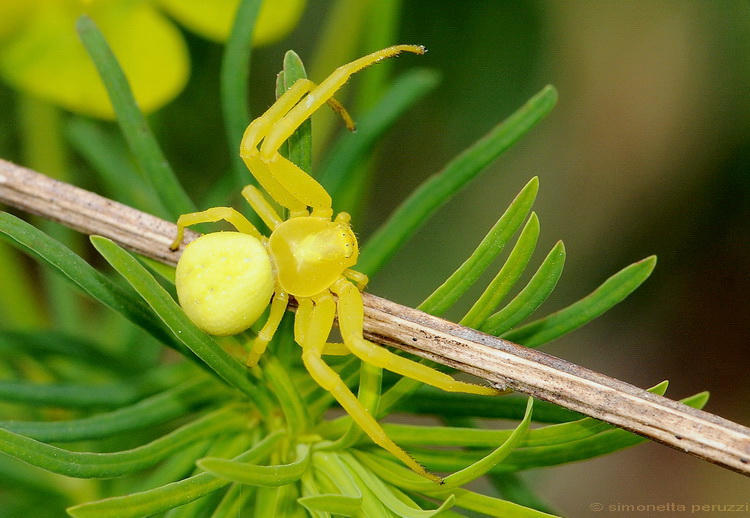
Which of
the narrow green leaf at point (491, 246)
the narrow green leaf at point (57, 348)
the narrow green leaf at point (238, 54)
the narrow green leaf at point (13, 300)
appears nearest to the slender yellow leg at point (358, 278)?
the narrow green leaf at point (491, 246)

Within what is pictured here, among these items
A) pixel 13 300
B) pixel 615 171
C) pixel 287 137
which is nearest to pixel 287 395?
pixel 287 137

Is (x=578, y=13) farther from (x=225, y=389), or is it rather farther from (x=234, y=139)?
(x=225, y=389)

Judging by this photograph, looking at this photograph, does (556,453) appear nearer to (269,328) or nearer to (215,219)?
(269,328)

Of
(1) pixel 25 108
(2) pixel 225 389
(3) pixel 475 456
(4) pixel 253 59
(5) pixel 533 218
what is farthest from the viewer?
(4) pixel 253 59

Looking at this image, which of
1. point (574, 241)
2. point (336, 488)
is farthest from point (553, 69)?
point (336, 488)

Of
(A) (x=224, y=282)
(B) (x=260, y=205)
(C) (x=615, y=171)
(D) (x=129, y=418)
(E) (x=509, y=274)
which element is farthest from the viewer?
(C) (x=615, y=171)

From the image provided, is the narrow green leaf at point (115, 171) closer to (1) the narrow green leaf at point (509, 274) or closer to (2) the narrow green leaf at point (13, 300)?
(2) the narrow green leaf at point (13, 300)

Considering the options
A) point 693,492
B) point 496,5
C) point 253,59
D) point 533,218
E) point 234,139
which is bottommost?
point 533,218
